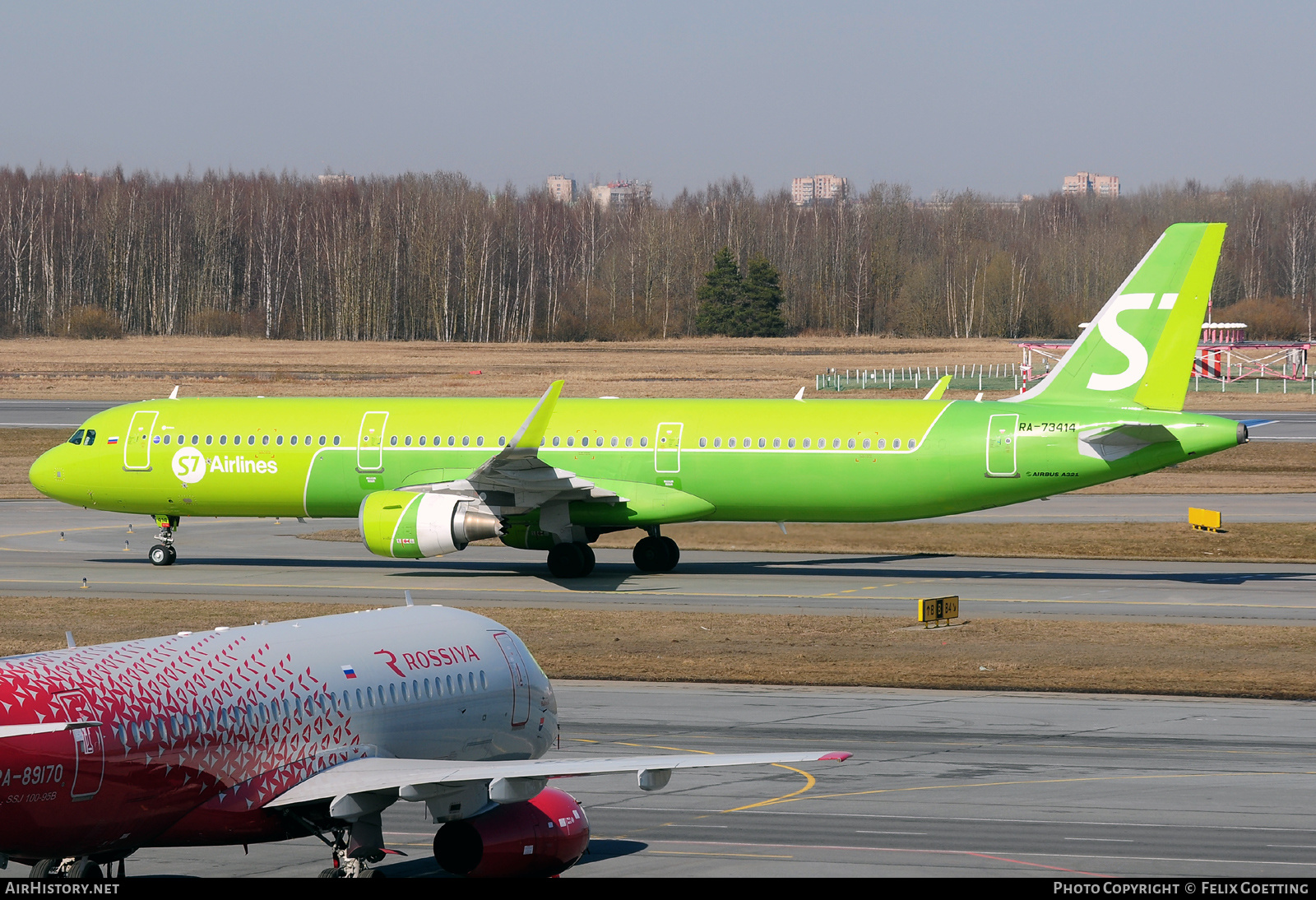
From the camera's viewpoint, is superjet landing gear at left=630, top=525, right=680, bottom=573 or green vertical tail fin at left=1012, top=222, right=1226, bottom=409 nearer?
green vertical tail fin at left=1012, top=222, right=1226, bottom=409

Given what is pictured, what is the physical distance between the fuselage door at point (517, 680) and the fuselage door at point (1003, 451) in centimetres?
2545

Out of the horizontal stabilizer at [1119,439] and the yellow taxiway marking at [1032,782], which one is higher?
the horizontal stabilizer at [1119,439]

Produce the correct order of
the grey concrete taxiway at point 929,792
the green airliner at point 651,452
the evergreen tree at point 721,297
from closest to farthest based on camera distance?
1. the grey concrete taxiway at point 929,792
2. the green airliner at point 651,452
3. the evergreen tree at point 721,297

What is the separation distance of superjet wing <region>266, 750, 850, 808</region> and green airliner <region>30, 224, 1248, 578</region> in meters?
24.5

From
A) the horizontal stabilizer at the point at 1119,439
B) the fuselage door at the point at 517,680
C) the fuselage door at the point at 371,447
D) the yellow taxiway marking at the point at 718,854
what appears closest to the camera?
the fuselage door at the point at 517,680

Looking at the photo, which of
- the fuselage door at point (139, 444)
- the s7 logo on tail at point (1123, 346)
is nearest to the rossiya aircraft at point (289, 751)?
the s7 logo on tail at point (1123, 346)

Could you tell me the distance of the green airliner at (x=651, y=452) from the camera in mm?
39250

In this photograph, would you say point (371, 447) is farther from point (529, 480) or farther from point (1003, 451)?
point (1003, 451)

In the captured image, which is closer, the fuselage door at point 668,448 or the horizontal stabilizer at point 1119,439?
the horizontal stabilizer at point 1119,439

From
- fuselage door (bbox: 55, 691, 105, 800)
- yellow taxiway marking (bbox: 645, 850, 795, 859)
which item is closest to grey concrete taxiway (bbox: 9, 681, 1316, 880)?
yellow taxiway marking (bbox: 645, 850, 795, 859)

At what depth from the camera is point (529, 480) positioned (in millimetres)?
40375

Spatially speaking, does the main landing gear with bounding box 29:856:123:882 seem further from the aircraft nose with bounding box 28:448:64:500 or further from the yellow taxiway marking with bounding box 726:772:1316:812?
the aircraft nose with bounding box 28:448:64:500

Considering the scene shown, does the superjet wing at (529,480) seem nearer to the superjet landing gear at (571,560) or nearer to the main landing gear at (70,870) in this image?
the superjet landing gear at (571,560)

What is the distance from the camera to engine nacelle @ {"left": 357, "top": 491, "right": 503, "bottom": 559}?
128ft
